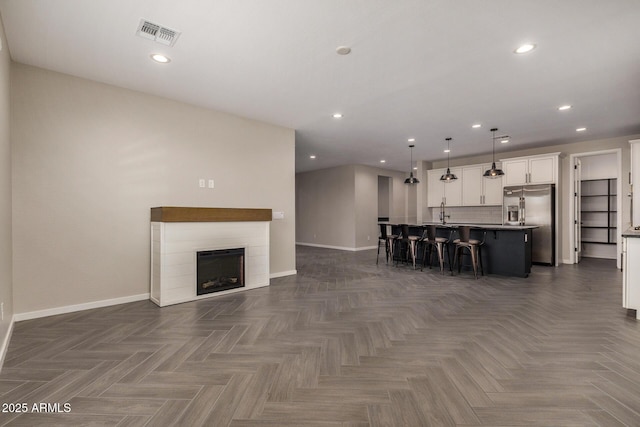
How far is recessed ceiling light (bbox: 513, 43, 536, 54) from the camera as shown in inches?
115

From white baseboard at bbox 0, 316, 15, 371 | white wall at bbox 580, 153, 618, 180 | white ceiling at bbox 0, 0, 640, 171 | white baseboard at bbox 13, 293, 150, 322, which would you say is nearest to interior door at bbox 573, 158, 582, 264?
white wall at bbox 580, 153, 618, 180

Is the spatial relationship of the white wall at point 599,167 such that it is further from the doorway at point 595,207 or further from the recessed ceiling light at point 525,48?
the recessed ceiling light at point 525,48

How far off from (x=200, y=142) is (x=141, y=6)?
7.39ft

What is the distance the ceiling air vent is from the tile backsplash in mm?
7920

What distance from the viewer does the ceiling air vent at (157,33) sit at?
2617mm

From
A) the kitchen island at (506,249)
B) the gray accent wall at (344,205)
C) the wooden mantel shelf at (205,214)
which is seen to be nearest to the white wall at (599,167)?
the kitchen island at (506,249)

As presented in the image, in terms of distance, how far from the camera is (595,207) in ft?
24.8

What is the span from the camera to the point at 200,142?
14.9 feet

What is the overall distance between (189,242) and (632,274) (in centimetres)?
507

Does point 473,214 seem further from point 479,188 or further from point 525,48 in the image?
point 525,48

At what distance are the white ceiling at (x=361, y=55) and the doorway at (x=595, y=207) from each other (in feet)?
8.13

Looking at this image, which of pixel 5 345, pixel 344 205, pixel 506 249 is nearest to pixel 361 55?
pixel 5 345

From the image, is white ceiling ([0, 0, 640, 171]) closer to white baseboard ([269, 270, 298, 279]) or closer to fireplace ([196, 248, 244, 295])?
fireplace ([196, 248, 244, 295])

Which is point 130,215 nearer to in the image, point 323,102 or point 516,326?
point 323,102
